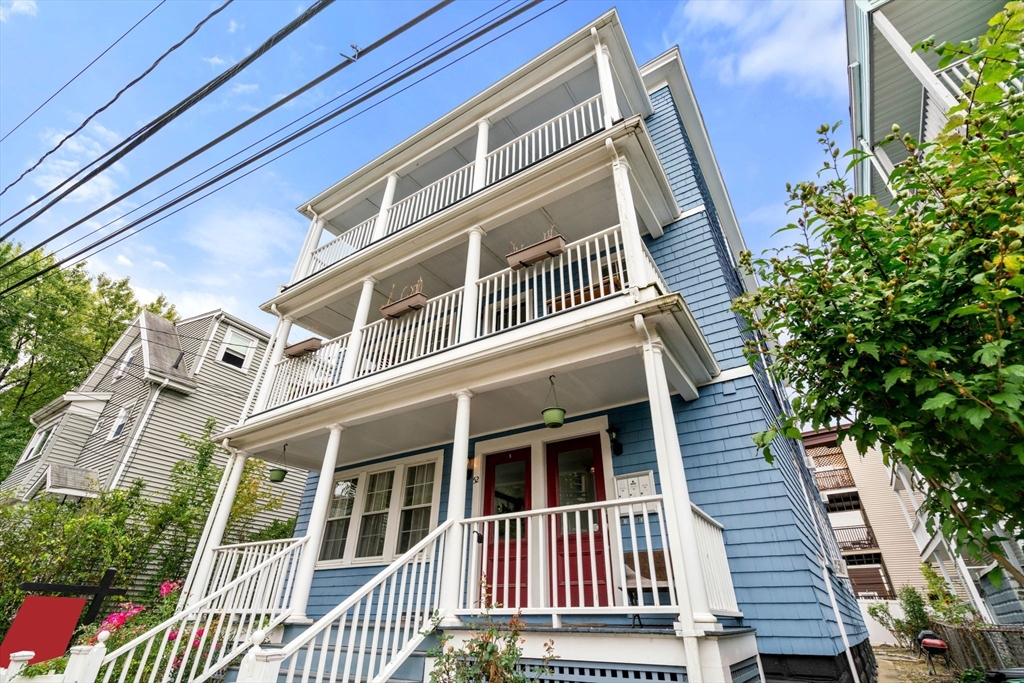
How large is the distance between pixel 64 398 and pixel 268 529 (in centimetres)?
896

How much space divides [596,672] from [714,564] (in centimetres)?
146

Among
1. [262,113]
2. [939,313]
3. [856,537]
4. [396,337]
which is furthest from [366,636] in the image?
[856,537]

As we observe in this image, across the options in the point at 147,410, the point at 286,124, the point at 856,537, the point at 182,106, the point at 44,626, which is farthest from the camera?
the point at 856,537

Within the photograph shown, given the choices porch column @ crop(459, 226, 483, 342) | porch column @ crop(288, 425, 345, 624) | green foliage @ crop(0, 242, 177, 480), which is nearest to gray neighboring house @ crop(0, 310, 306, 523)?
green foliage @ crop(0, 242, 177, 480)

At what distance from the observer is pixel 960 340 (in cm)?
237

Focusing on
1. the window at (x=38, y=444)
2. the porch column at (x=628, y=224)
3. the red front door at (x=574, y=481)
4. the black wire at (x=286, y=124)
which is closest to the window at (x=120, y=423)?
the window at (x=38, y=444)

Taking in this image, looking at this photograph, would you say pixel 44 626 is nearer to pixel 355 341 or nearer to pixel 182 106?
Result: pixel 355 341

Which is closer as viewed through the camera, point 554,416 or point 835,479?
point 554,416

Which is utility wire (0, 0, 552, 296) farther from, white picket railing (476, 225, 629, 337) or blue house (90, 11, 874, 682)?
white picket railing (476, 225, 629, 337)

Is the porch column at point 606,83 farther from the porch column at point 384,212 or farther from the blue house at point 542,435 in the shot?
the porch column at point 384,212

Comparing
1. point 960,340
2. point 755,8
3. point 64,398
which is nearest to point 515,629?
point 960,340

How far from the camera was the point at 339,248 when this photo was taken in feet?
31.3

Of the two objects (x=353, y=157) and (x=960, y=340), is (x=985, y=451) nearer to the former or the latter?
(x=960, y=340)

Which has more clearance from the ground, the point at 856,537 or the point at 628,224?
the point at 628,224
